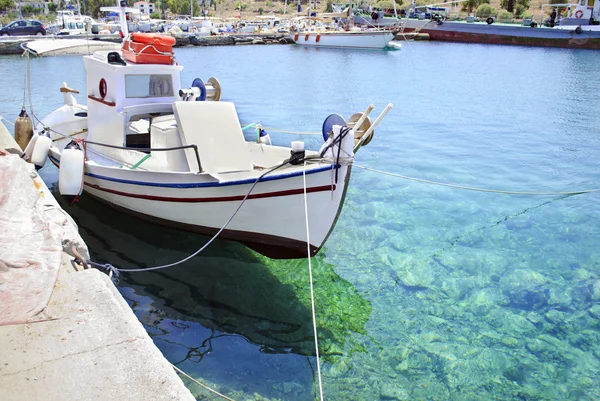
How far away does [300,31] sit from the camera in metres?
60.2

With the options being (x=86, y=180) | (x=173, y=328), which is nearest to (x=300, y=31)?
(x=86, y=180)

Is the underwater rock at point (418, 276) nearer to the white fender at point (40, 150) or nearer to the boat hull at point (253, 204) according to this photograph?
the boat hull at point (253, 204)

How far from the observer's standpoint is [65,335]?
448cm

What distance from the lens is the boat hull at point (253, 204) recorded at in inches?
295

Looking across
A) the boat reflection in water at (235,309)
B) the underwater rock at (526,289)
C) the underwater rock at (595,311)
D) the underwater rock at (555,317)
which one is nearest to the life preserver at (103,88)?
the boat reflection in water at (235,309)

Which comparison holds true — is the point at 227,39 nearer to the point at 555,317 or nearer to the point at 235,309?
the point at 235,309

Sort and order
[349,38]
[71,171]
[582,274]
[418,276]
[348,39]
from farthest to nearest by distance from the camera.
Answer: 1. [348,39]
2. [349,38]
3. [71,171]
4. [582,274]
5. [418,276]

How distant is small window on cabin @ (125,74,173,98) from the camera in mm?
10539

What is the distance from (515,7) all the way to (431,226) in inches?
3156

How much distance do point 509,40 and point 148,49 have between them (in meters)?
56.5

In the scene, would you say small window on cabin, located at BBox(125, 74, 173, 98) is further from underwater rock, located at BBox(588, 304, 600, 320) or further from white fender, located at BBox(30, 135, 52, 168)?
underwater rock, located at BBox(588, 304, 600, 320)

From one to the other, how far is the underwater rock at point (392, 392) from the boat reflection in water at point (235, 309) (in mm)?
787

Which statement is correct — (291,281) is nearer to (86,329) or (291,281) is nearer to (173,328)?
(173,328)

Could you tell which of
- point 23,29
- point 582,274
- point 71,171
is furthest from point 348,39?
point 582,274
